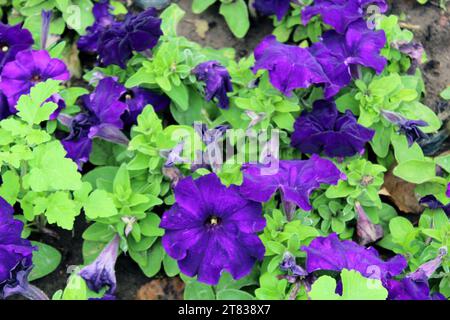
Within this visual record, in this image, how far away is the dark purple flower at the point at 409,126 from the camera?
2.63 meters

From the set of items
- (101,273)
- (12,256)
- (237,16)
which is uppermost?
(237,16)

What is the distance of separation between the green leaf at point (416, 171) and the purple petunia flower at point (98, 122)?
1.22 metres

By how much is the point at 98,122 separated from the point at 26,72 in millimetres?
397

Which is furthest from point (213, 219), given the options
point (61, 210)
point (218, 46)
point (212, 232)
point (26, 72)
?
point (218, 46)

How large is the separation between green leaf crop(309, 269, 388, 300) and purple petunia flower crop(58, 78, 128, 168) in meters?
1.22

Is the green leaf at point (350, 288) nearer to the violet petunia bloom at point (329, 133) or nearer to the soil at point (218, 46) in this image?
the violet petunia bloom at point (329, 133)

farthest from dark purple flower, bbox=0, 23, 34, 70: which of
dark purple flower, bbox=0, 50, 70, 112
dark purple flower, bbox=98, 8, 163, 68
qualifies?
dark purple flower, bbox=98, 8, 163, 68

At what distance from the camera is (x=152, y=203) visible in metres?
2.62

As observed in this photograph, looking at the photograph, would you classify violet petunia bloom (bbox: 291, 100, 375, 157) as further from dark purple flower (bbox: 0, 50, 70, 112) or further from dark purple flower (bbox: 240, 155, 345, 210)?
dark purple flower (bbox: 0, 50, 70, 112)

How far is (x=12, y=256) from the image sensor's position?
2.31 meters

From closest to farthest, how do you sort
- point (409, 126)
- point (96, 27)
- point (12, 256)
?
point (12, 256)
point (409, 126)
point (96, 27)

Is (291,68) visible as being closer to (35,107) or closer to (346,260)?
(346,260)

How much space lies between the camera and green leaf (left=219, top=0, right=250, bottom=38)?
3.27 m
